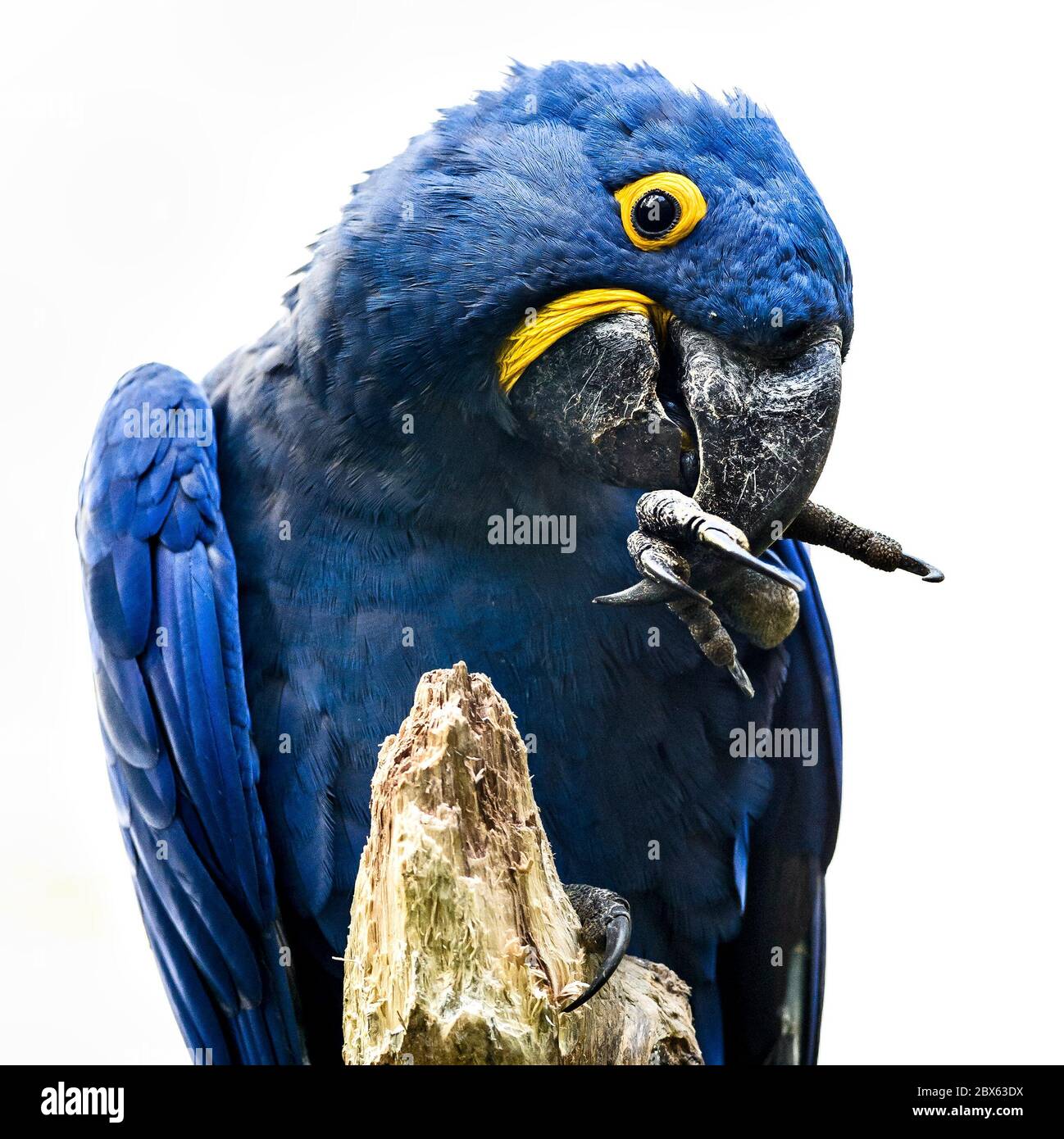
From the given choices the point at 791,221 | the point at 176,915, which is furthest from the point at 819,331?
the point at 176,915

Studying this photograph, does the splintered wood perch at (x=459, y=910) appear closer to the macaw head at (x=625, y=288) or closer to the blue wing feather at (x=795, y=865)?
the macaw head at (x=625, y=288)

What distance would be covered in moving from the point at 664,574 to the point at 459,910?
668mm

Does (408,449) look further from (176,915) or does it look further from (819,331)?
(176,915)

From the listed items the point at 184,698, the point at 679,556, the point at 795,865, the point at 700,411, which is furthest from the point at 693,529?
the point at 795,865

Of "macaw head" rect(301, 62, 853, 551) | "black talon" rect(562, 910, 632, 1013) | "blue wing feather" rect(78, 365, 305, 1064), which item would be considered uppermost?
"macaw head" rect(301, 62, 853, 551)

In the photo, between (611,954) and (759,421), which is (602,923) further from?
(759,421)

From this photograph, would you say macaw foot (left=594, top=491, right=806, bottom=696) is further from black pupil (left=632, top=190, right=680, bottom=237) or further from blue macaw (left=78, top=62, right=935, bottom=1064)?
black pupil (left=632, top=190, right=680, bottom=237)

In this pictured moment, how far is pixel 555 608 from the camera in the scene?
2.92 metres

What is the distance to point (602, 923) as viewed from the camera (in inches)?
99.0

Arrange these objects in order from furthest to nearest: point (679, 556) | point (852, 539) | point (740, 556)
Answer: point (852, 539) → point (679, 556) → point (740, 556)

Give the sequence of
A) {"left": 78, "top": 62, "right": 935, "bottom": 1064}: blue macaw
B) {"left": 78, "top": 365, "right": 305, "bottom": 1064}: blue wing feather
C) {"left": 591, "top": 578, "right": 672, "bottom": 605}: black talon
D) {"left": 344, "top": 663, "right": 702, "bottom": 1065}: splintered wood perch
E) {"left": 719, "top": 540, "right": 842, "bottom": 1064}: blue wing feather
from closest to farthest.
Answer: {"left": 344, "top": 663, "right": 702, "bottom": 1065}: splintered wood perch, {"left": 591, "top": 578, "right": 672, "bottom": 605}: black talon, {"left": 78, "top": 62, "right": 935, "bottom": 1064}: blue macaw, {"left": 78, "top": 365, "right": 305, "bottom": 1064}: blue wing feather, {"left": 719, "top": 540, "right": 842, "bottom": 1064}: blue wing feather

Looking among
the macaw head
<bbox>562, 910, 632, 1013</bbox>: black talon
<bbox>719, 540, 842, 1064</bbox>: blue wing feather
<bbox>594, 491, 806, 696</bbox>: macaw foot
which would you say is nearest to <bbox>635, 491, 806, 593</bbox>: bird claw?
<bbox>594, 491, 806, 696</bbox>: macaw foot

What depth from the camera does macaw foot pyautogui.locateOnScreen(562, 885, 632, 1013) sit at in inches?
92.8

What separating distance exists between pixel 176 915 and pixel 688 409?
5.72 feet
